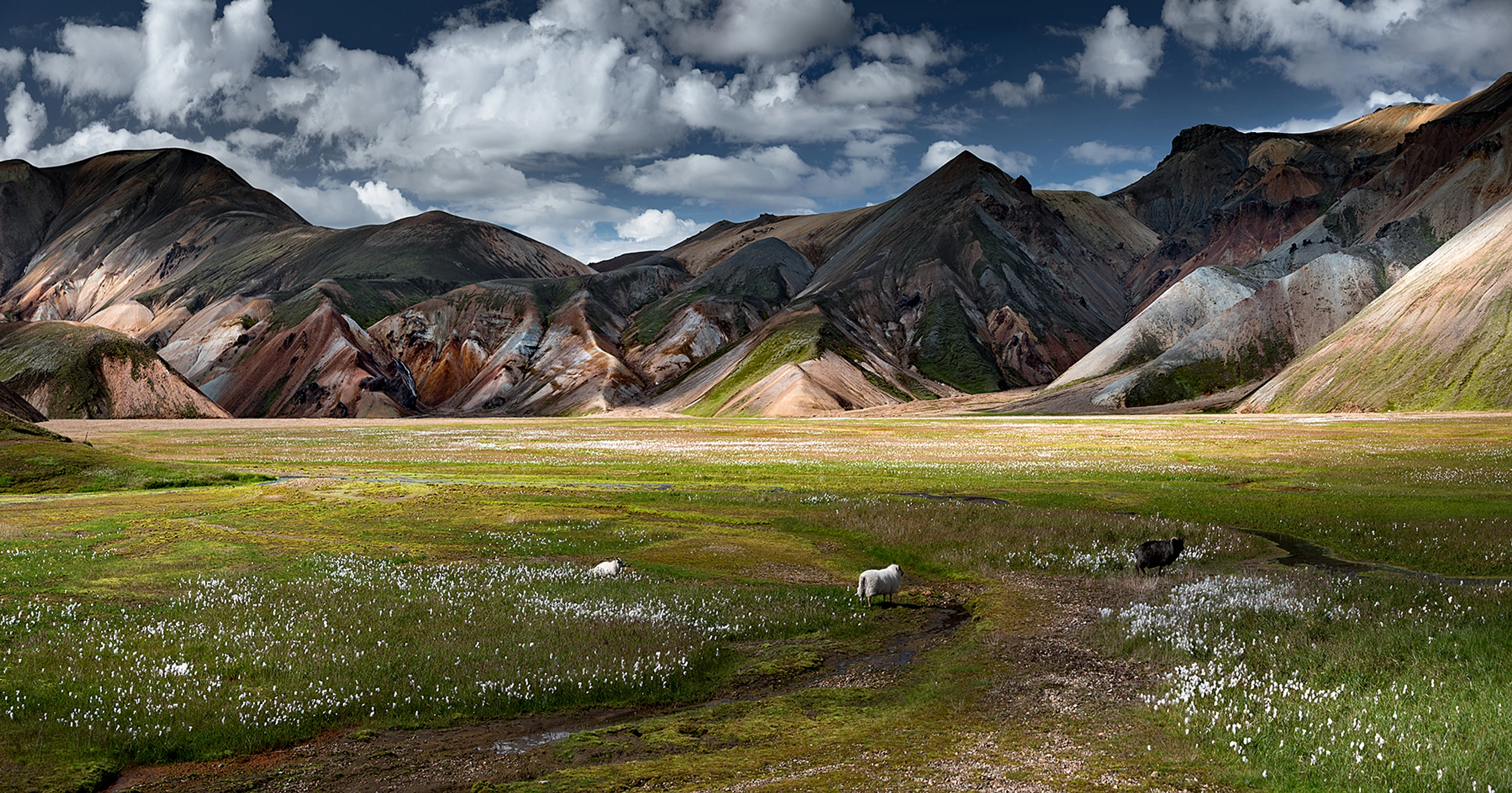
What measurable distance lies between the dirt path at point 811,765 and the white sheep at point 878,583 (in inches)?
167

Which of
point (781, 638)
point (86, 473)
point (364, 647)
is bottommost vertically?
point (781, 638)

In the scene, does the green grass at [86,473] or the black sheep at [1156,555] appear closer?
the black sheep at [1156,555]

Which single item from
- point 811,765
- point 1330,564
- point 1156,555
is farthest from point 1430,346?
point 811,765

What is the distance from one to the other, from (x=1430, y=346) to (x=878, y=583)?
510 feet

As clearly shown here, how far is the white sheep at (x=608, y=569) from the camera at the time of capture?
25188mm

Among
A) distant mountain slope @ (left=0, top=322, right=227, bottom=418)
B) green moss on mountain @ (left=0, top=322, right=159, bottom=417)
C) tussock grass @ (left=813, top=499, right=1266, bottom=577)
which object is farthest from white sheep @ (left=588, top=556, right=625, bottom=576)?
green moss on mountain @ (left=0, top=322, right=159, bottom=417)

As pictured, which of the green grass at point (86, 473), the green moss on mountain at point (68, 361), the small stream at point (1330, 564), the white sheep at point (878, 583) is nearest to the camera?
the white sheep at point (878, 583)

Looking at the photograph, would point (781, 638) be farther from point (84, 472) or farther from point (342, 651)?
point (84, 472)

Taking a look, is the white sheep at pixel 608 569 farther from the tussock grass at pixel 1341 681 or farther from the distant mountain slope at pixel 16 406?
the distant mountain slope at pixel 16 406

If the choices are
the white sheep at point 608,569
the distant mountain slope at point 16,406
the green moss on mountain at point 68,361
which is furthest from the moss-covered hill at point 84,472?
the green moss on mountain at point 68,361

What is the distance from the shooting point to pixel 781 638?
20.4m

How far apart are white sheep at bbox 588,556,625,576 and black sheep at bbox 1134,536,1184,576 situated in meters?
16.6

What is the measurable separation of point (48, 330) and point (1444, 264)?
29167 centimetres

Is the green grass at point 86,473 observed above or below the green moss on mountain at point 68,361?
below
